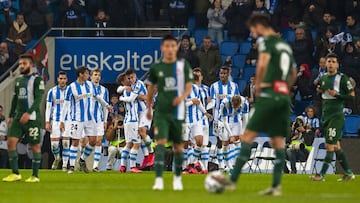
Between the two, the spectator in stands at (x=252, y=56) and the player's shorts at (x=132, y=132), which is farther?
the spectator in stands at (x=252, y=56)

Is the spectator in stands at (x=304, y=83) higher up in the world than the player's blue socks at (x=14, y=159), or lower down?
higher up

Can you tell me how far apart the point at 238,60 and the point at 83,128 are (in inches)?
301

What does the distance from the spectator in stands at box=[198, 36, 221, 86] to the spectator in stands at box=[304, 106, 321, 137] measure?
3.68 metres

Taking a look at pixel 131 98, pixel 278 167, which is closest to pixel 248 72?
pixel 131 98

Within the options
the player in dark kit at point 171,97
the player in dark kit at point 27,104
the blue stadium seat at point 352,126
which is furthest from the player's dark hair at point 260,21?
the blue stadium seat at point 352,126

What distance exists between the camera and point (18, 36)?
37.5 meters

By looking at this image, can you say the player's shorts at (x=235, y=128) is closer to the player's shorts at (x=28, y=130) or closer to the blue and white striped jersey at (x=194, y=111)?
the blue and white striped jersey at (x=194, y=111)

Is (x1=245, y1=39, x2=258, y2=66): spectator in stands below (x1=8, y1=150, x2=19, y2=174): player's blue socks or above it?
above

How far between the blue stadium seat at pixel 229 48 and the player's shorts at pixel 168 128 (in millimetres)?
17708

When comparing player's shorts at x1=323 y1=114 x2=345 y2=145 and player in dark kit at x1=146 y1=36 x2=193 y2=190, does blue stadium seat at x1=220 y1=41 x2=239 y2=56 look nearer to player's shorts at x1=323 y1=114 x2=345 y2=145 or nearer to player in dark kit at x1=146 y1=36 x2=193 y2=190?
player's shorts at x1=323 y1=114 x2=345 y2=145

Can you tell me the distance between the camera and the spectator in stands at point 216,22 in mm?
36344

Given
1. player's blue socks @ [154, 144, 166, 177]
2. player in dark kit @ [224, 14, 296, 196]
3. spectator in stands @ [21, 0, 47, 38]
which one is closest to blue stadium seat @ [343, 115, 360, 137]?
spectator in stands @ [21, 0, 47, 38]

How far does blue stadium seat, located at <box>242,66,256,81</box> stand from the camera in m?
35.3

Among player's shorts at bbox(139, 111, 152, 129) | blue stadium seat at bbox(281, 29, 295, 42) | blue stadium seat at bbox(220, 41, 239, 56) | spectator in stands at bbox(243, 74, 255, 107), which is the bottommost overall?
player's shorts at bbox(139, 111, 152, 129)
